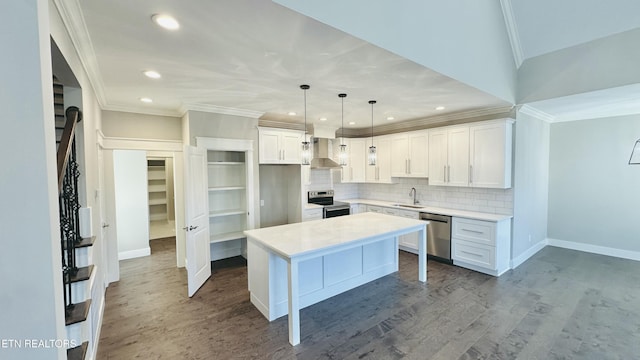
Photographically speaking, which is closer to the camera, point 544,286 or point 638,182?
point 544,286

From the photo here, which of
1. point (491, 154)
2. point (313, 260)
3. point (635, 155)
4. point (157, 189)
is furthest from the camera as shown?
point (157, 189)

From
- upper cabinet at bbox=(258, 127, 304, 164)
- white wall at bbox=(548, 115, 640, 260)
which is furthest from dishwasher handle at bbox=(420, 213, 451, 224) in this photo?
white wall at bbox=(548, 115, 640, 260)

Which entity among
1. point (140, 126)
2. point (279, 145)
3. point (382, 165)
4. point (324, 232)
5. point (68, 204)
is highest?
point (140, 126)

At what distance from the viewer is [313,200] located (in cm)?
608

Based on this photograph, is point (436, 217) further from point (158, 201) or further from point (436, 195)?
point (158, 201)

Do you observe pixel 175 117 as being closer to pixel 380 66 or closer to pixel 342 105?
pixel 342 105

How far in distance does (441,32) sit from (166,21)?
2.56 m

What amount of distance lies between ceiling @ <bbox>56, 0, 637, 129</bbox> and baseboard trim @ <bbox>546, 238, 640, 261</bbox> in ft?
11.8

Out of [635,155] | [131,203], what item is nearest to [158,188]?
[131,203]

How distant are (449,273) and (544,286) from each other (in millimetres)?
1212

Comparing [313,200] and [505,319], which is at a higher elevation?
[313,200]

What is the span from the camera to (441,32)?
2.83 meters

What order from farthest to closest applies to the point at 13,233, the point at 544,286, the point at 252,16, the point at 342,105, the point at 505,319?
the point at 342,105 → the point at 544,286 → the point at 505,319 → the point at 252,16 → the point at 13,233

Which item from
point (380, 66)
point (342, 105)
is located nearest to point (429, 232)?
point (342, 105)
